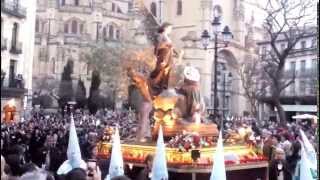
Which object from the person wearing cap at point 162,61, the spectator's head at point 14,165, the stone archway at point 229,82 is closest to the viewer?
the spectator's head at point 14,165

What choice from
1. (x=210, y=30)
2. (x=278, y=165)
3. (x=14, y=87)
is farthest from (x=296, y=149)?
(x=210, y=30)

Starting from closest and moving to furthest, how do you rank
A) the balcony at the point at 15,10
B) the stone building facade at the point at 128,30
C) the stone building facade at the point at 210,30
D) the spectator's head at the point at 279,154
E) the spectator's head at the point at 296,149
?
the spectator's head at the point at 279,154, the spectator's head at the point at 296,149, the balcony at the point at 15,10, the stone building facade at the point at 128,30, the stone building facade at the point at 210,30

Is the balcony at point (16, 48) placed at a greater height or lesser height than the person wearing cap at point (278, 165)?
greater

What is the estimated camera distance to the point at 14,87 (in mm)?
36219

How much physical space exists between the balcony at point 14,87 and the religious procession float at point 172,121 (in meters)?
23.0

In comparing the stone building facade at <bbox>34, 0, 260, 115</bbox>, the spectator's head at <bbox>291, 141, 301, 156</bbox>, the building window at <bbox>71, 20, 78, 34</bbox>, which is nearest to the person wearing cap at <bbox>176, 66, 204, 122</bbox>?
the spectator's head at <bbox>291, 141, 301, 156</bbox>

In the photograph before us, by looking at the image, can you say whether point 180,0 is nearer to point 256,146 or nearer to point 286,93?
point 286,93

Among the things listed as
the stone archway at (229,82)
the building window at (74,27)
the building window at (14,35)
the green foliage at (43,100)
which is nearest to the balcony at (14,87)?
the building window at (14,35)

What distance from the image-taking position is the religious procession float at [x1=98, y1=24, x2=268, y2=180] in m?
11.7

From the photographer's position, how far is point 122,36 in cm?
7481

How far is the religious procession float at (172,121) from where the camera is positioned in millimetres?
11742

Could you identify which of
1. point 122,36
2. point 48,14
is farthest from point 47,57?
point 122,36

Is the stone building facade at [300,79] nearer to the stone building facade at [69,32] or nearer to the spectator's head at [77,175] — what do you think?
the stone building facade at [69,32]

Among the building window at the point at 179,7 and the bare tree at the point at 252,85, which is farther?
the building window at the point at 179,7
